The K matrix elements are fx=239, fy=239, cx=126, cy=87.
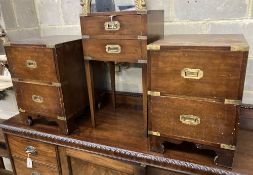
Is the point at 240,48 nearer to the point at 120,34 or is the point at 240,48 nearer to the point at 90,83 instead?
the point at 120,34

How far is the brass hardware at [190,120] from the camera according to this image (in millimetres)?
851

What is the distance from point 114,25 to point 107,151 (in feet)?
1.76

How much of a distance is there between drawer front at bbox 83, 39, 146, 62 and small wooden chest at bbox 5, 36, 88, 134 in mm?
120

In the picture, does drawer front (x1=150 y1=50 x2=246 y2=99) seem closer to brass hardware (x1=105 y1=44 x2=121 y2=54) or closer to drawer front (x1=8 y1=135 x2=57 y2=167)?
brass hardware (x1=105 y1=44 x2=121 y2=54)

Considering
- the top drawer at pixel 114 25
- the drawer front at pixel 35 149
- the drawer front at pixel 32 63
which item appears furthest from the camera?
the drawer front at pixel 35 149

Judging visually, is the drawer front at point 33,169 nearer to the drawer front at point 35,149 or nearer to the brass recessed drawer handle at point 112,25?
the drawer front at point 35,149

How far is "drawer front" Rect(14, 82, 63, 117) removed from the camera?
1.11 m

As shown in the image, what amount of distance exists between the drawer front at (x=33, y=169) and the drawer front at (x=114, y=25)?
2.36ft

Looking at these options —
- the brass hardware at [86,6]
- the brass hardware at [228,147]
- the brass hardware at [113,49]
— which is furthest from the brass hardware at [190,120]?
the brass hardware at [86,6]

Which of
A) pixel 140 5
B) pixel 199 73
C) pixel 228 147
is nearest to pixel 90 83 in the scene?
pixel 140 5

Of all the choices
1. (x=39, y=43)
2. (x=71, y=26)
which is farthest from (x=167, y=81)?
(x=71, y=26)

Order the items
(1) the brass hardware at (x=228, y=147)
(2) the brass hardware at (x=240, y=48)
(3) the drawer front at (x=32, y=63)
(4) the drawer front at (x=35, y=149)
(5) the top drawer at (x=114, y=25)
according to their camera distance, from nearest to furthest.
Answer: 1. (2) the brass hardware at (x=240, y=48)
2. (1) the brass hardware at (x=228, y=147)
3. (5) the top drawer at (x=114, y=25)
4. (3) the drawer front at (x=32, y=63)
5. (4) the drawer front at (x=35, y=149)

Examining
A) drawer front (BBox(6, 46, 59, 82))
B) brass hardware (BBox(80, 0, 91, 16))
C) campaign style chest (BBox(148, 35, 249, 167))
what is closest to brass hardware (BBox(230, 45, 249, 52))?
campaign style chest (BBox(148, 35, 249, 167))

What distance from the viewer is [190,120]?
0.86 metres
